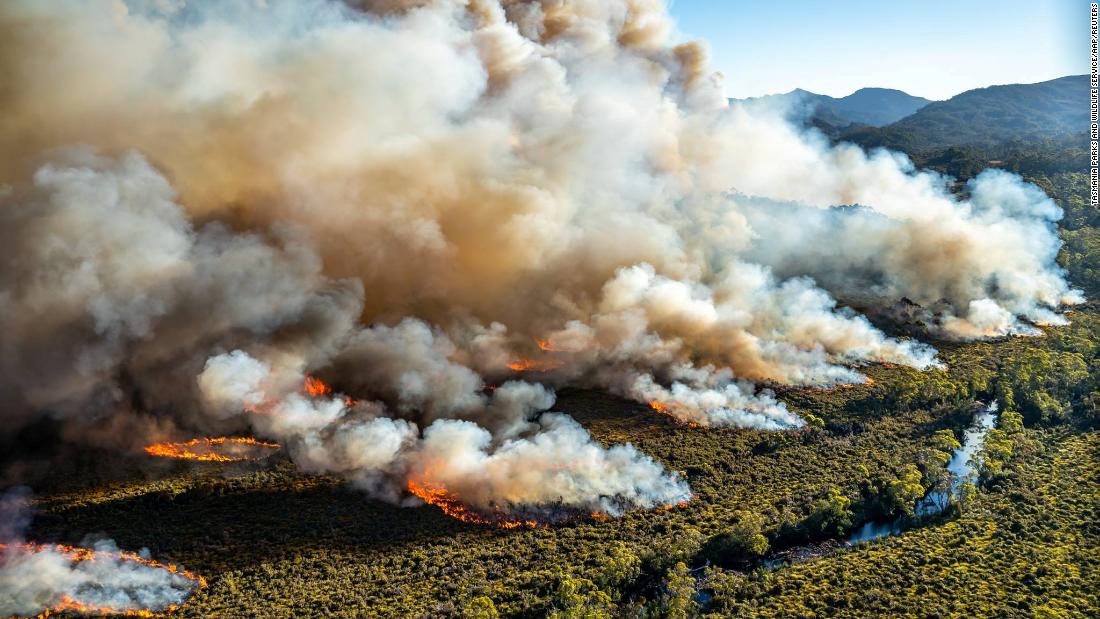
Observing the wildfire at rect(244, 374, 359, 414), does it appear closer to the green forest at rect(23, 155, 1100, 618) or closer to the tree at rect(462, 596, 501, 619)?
the green forest at rect(23, 155, 1100, 618)

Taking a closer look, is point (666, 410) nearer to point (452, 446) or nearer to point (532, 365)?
point (532, 365)

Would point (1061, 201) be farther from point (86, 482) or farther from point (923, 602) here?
point (86, 482)

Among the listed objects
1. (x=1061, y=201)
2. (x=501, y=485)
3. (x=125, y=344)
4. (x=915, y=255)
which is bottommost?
(x=501, y=485)

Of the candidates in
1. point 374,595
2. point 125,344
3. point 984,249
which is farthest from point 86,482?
point 984,249

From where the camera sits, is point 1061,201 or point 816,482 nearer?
point 816,482

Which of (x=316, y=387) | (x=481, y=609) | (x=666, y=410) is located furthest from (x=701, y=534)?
(x=316, y=387)

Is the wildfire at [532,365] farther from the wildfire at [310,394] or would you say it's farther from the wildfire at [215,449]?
the wildfire at [215,449]
